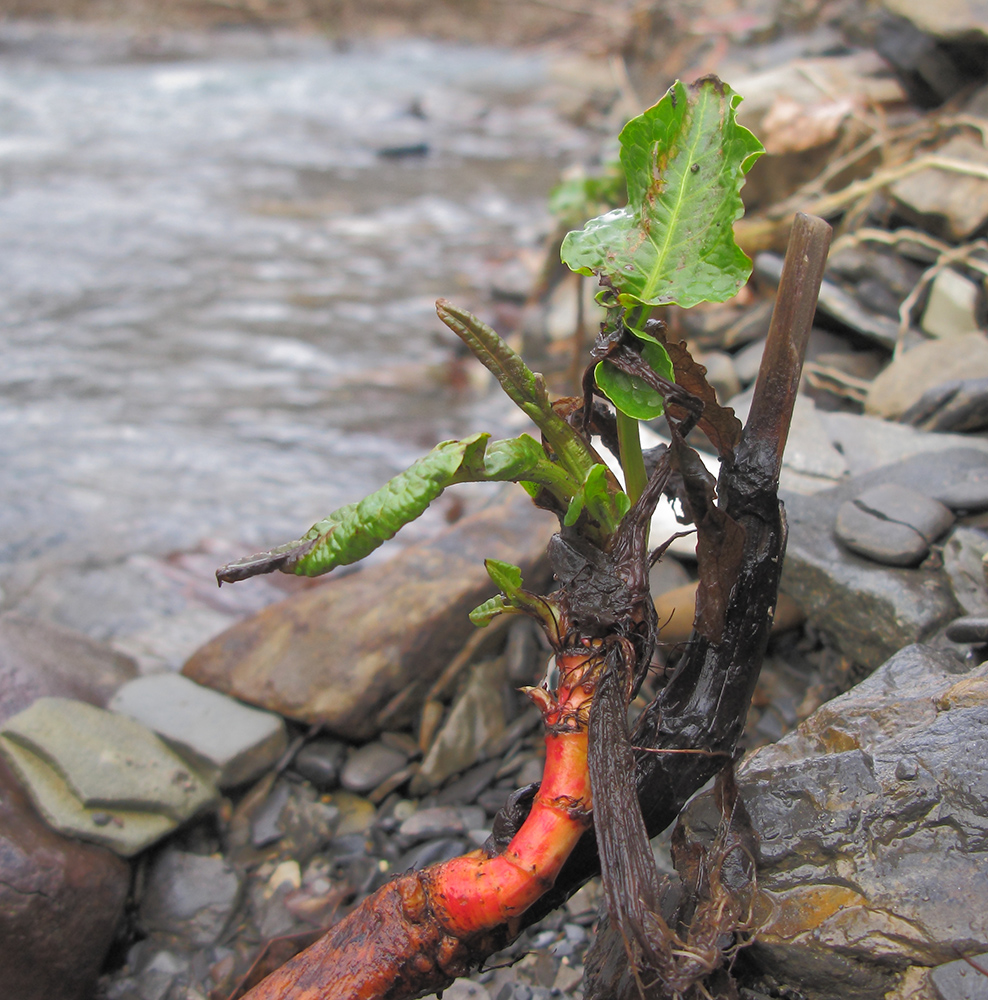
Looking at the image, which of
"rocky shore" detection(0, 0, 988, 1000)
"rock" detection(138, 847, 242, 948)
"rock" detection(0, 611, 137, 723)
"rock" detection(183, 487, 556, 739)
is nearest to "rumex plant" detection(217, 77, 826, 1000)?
"rocky shore" detection(0, 0, 988, 1000)

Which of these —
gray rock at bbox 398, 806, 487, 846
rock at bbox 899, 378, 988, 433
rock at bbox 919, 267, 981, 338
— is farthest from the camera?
rock at bbox 919, 267, 981, 338

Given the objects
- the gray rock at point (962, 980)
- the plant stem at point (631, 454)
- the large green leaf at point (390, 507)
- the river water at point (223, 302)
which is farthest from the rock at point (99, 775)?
the gray rock at point (962, 980)

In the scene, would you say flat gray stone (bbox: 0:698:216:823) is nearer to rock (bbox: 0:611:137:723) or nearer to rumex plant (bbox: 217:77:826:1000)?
rock (bbox: 0:611:137:723)

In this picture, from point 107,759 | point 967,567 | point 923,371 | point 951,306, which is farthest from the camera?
point 951,306

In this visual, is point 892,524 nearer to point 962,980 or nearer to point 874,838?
point 874,838

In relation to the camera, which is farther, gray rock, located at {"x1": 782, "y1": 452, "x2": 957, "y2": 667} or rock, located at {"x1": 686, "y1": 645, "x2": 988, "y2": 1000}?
gray rock, located at {"x1": 782, "y1": 452, "x2": 957, "y2": 667}

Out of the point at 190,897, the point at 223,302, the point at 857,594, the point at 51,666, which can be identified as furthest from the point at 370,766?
the point at 223,302

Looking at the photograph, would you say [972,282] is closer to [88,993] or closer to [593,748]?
[593,748]
